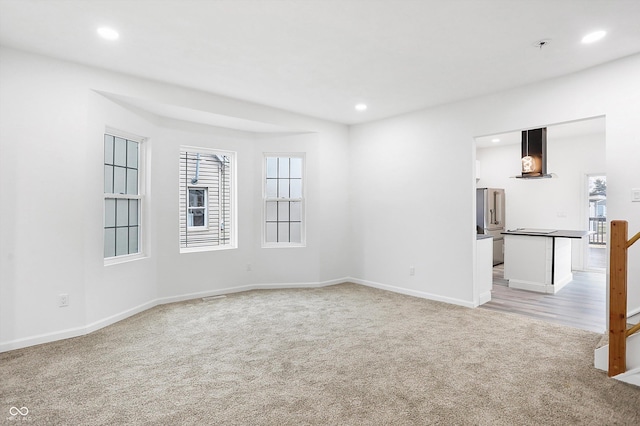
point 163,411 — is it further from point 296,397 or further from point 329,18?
point 329,18

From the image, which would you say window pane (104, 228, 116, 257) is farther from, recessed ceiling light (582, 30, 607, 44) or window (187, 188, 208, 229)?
recessed ceiling light (582, 30, 607, 44)

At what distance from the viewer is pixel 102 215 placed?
12.3ft

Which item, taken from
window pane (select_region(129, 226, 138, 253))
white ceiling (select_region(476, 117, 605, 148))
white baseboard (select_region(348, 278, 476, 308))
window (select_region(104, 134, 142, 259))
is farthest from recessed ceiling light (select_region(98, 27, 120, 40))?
white ceiling (select_region(476, 117, 605, 148))

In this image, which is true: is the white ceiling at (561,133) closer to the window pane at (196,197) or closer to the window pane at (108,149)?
the window pane at (196,197)

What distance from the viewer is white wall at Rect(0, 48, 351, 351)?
3.19 meters

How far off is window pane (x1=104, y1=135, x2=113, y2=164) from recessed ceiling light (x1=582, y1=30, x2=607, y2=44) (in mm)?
4759

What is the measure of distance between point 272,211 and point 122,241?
2.23 meters

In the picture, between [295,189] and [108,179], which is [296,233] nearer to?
[295,189]

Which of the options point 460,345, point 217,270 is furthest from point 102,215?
point 460,345

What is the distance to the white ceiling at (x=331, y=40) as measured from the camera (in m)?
2.56

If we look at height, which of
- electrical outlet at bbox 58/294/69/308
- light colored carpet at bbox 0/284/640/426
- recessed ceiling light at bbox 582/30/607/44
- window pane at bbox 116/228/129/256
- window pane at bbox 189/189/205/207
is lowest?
light colored carpet at bbox 0/284/640/426

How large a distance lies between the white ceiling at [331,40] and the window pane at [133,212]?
60.8 inches

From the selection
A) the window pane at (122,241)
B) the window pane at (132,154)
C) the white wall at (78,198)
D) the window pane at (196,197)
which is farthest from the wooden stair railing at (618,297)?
the window pane at (196,197)

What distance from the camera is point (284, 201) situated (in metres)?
5.77
